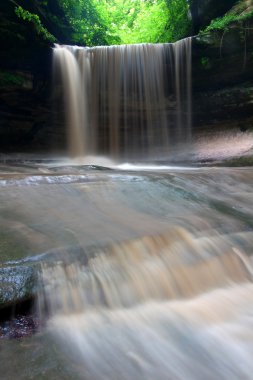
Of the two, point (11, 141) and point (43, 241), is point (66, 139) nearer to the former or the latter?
point (11, 141)

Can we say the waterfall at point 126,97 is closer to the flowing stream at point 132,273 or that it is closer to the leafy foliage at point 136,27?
A: the leafy foliage at point 136,27

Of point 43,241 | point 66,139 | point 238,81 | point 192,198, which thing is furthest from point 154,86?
point 43,241

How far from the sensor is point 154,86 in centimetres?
1015

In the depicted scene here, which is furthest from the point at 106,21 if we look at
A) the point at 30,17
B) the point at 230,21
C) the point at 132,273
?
the point at 132,273

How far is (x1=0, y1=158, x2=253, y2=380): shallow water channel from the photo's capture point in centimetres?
171

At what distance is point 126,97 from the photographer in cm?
1019

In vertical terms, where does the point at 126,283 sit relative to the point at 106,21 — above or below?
below

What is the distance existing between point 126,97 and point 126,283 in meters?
8.57

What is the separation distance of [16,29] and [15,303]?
27.7 ft

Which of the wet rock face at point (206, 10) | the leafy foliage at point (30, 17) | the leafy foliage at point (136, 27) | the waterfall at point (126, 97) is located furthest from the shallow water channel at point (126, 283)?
the leafy foliage at point (136, 27)

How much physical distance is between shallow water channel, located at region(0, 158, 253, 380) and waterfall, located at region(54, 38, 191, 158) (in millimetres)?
6797

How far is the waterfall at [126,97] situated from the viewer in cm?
985

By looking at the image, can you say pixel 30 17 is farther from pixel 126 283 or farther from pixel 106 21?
pixel 126 283

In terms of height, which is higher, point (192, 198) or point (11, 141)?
point (11, 141)
